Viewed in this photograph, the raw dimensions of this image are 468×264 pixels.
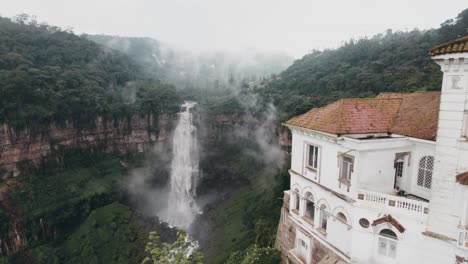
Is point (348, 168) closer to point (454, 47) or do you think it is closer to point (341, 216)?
point (341, 216)

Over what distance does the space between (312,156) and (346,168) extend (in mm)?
2535

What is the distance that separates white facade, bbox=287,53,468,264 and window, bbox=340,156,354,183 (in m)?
0.05

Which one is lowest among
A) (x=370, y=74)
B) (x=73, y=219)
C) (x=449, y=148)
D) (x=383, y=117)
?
(x=73, y=219)

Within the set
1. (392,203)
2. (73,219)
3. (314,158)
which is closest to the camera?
(392,203)

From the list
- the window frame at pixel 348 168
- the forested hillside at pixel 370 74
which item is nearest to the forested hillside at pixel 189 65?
the forested hillside at pixel 370 74

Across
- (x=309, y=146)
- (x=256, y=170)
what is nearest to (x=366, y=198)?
(x=309, y=146)

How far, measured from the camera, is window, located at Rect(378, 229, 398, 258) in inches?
500

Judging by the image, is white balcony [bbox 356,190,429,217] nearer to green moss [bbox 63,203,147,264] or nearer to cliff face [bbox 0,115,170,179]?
green moss [bbox 63,203,147,264]

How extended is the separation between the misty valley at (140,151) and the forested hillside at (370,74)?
0.30 meters

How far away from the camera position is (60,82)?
146 feet

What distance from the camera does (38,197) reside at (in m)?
38.7

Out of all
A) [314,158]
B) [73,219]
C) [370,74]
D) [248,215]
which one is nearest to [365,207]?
[314,158]

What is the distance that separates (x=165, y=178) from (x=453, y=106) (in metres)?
48.2

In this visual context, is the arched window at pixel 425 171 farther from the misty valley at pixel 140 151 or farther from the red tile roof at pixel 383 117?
the misty valley at pixel 140 151
